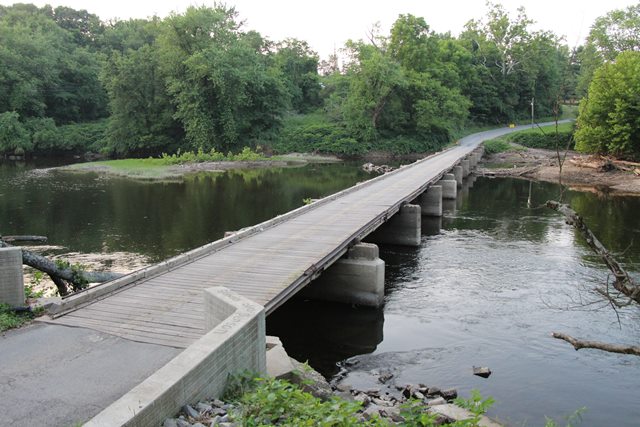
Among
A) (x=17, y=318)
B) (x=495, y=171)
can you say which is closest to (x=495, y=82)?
(x=495, y=171)

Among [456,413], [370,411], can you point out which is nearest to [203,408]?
[370,411]

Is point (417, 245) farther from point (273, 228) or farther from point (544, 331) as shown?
point (544, 331)

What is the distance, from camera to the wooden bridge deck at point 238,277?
29.4 ft

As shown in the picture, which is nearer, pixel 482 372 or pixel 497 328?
pixel 482 372

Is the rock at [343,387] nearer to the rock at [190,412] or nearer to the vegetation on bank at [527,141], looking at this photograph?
the rock at [190,412]

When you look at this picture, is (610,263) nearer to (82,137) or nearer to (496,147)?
(496,147)

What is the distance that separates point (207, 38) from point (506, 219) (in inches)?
1846

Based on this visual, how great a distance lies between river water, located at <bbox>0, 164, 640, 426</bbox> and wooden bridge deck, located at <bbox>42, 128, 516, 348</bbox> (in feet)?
6.10

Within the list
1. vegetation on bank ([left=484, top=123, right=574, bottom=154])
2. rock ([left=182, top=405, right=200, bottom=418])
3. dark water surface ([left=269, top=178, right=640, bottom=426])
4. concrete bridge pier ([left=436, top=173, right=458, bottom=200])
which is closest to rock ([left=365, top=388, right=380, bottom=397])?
dark water surface ([left=269, top=178, right=640, bottom=426])

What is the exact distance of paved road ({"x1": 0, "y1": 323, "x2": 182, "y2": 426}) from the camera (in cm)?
616

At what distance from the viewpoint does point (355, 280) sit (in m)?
15.4

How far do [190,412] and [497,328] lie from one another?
982 centimetres

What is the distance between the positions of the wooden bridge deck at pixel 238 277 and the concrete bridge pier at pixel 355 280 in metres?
0.58

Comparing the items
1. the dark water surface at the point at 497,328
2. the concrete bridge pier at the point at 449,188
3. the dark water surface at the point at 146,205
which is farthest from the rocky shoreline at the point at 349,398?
the concrete bridge pier at the point at 449,188
